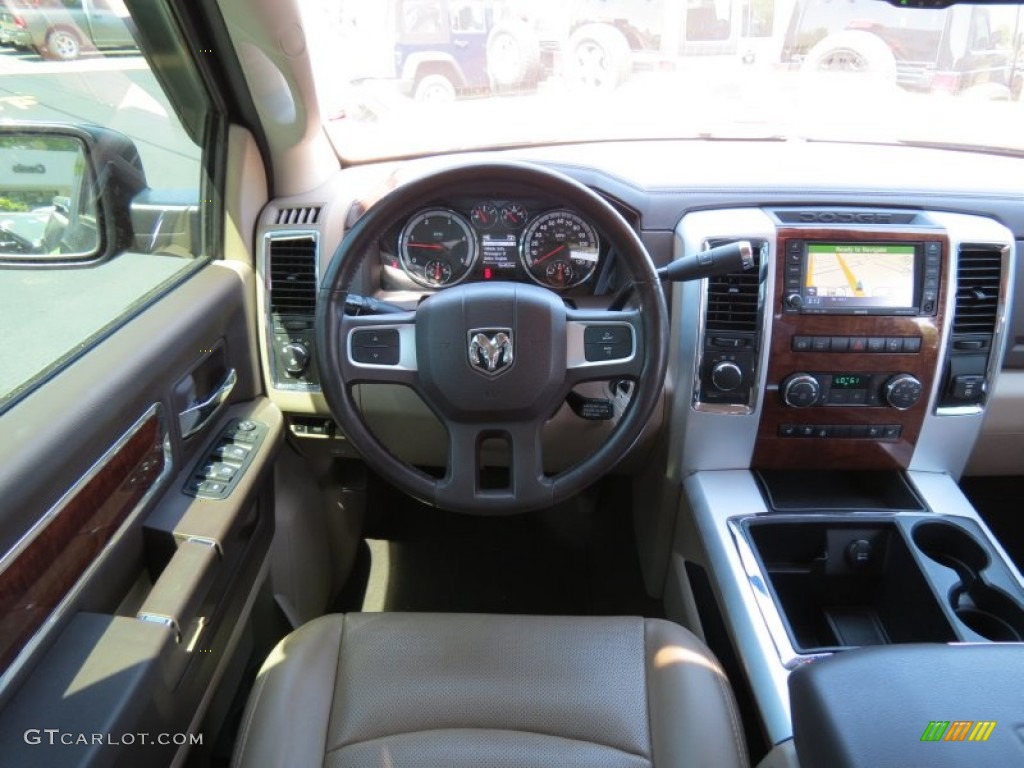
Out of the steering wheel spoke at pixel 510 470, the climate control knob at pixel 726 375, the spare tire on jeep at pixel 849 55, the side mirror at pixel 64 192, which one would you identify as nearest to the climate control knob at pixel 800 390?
the climate control knob at pixel 726 375

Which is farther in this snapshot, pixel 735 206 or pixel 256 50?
pixel 735 206

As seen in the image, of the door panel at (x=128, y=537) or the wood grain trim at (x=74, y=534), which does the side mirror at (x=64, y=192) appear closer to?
the door panel at (x=128, y=537)

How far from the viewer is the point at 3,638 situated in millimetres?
1028

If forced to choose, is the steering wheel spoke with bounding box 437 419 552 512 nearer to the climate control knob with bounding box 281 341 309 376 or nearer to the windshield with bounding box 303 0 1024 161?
the climate control knob with bounding box 281 341 309 376

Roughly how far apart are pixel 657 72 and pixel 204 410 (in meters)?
2.62

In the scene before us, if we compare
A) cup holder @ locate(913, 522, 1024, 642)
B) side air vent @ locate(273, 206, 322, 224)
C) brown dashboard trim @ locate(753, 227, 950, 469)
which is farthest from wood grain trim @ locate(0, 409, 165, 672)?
cup holder @ locate(913, 522, 1024, 642)

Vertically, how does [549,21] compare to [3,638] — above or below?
above

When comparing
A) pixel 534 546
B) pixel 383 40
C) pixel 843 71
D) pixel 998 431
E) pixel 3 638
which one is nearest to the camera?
pixel 3 638

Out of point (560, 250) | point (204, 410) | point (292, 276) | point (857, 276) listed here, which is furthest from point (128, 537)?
point (857, 276)

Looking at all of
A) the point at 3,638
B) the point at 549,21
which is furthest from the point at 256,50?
the point at 549,21

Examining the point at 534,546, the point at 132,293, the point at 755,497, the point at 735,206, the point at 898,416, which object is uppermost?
the point at 735,206

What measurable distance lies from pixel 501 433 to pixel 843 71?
256 centimetres

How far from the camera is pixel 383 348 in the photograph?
1560 millimetres

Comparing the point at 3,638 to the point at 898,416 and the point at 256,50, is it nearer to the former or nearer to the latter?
the point at 256,50
